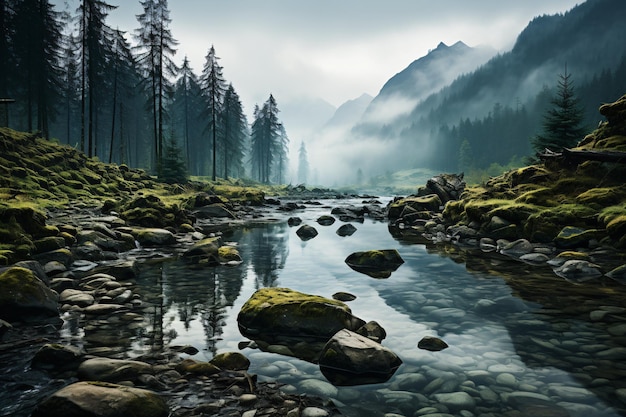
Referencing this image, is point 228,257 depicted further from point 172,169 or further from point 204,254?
point 172,169

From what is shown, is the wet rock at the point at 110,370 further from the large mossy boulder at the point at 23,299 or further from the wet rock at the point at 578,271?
the wet rock at the point at 578,271

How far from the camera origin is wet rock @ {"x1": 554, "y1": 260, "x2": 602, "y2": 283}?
942cm

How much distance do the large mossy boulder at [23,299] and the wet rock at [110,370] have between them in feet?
8.64

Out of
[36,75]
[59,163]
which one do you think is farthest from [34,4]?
[59,163]

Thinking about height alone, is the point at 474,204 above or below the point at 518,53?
below

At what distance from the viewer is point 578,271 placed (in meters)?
9.67

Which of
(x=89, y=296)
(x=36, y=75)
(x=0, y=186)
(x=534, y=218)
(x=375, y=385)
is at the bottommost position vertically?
(x=375, y=385)

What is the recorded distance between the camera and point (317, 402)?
4090 millimetres

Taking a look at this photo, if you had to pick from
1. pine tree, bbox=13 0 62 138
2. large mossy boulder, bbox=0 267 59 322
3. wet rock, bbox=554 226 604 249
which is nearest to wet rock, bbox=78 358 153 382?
large mossy boulder, bbox=0 267 59 322

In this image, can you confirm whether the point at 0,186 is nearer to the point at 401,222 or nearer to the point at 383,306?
the point at 383,306

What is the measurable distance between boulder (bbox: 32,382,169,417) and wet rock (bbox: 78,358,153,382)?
58 cm

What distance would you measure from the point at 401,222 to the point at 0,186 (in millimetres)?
23399

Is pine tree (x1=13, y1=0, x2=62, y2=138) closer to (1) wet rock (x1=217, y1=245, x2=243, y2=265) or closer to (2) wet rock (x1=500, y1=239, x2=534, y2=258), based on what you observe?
(1) wet rock (x1=217, y1=245, x2=243, y2=265)

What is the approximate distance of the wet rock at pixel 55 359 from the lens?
459 centimetres
